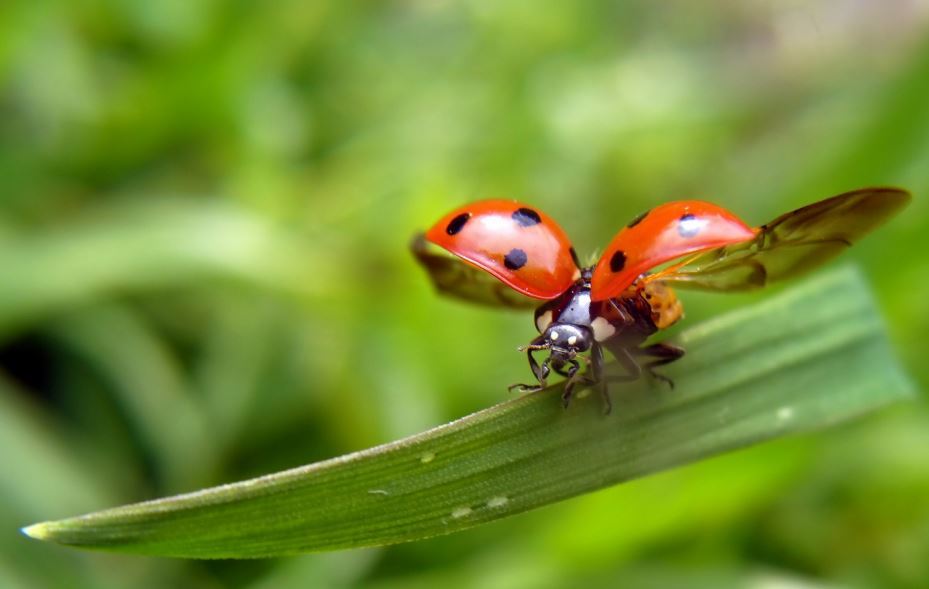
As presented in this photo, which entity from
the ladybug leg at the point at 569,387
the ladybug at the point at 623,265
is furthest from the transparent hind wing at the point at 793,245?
the ladybug leg at the point at 569,387

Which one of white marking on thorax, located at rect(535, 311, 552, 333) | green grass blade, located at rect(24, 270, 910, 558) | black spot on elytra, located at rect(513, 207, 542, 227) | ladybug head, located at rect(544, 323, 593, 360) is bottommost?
green grass blade, located at rect(24, 270, 910, 558)

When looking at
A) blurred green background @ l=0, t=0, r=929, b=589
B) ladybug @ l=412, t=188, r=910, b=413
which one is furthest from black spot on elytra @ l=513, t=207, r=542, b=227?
blurred green background @ l=0, t=0, r=929, b=589

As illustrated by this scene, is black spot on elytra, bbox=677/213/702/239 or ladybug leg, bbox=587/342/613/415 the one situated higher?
black spot on elytra, bbox=677/213/702/239

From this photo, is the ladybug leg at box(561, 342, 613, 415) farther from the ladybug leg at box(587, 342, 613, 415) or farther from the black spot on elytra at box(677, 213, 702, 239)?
the black spot on elytra at box(677, 213, 702, 239)

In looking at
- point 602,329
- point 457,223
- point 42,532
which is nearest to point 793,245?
point 602,329

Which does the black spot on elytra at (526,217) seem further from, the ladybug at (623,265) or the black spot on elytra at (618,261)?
the black spot on elytra at (618,261)

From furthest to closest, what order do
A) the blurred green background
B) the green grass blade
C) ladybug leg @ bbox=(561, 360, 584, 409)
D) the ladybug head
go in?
the blurred green background
the ladybug head
ladybug leg @ bbox=(561, 360, 584, 409)
the green grass blade

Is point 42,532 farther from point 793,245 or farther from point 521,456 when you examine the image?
point 793,245
